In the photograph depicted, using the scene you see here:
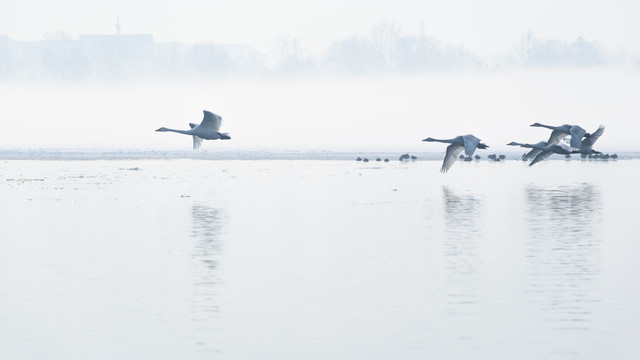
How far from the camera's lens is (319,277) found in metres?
23.8

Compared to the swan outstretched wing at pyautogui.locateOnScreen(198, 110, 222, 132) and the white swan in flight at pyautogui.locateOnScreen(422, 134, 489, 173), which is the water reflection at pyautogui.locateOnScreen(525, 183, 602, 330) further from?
the swan outstretched wing at pyautogui.locateOnScreen(198, 110, 222, 132)

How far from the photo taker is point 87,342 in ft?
58.0

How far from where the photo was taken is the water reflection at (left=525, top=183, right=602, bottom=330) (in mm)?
19812

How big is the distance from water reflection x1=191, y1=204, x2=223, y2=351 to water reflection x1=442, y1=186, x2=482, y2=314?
375cm

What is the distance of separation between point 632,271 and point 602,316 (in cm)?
555

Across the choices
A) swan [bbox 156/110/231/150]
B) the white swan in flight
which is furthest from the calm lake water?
swan [bbox 156/110/231/150]

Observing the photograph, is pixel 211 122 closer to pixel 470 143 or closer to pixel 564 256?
pixel 470 143

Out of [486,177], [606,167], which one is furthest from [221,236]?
[606,167]

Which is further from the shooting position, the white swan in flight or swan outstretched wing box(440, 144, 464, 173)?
swan outstretched wing box(440, 144, 464, 173)

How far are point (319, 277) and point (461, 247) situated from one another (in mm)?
5842

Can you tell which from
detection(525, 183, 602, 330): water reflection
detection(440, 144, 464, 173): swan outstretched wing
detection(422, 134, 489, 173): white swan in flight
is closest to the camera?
detection(525, 183, 602, 330): water reflection

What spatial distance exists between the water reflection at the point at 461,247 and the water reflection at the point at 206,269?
3751 mm

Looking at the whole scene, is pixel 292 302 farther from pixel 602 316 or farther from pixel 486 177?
pixel 486 177

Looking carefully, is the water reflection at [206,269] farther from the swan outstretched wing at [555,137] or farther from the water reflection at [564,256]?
the swan outstretched wing at [555,137]
